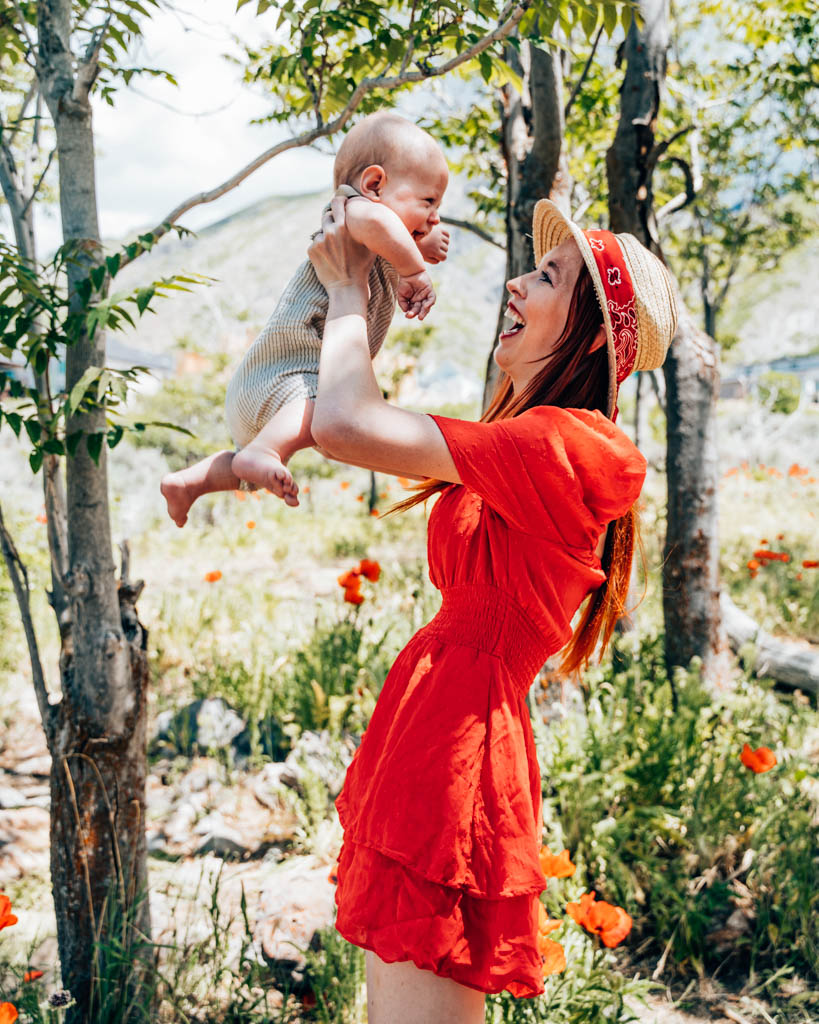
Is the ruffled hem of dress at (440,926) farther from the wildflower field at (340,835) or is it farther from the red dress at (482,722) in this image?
the wildflower field at (340,835)

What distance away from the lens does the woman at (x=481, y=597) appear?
1416 mm

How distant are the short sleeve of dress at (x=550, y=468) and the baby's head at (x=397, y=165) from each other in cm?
44

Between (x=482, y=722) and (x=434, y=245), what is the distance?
94 centimetres

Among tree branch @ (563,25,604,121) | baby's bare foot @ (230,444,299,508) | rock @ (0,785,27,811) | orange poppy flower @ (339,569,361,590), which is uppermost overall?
tree branch @ (563,25,604,121)

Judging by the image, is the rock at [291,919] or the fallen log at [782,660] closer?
the rock at [291,919]

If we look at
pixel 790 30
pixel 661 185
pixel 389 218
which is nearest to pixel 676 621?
pixel 389 218

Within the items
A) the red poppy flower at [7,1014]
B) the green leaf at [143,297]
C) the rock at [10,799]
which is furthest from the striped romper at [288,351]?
the rock at [10,799]

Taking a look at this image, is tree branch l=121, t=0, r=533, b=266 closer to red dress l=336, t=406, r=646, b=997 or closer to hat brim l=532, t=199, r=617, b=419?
hat brim l=532, t=199, r=617, b=419

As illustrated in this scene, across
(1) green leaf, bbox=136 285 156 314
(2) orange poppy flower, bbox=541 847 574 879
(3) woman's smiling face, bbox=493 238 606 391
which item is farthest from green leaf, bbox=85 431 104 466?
(2) orange poppy flower, bbox=541 847 574 879

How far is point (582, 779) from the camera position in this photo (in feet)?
10.2

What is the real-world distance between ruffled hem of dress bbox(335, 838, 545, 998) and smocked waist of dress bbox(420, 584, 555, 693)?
0.40m

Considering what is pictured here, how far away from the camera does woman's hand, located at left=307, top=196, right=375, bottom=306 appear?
150cm

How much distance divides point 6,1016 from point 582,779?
2.08m

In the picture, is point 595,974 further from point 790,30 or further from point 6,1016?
point 790,30
